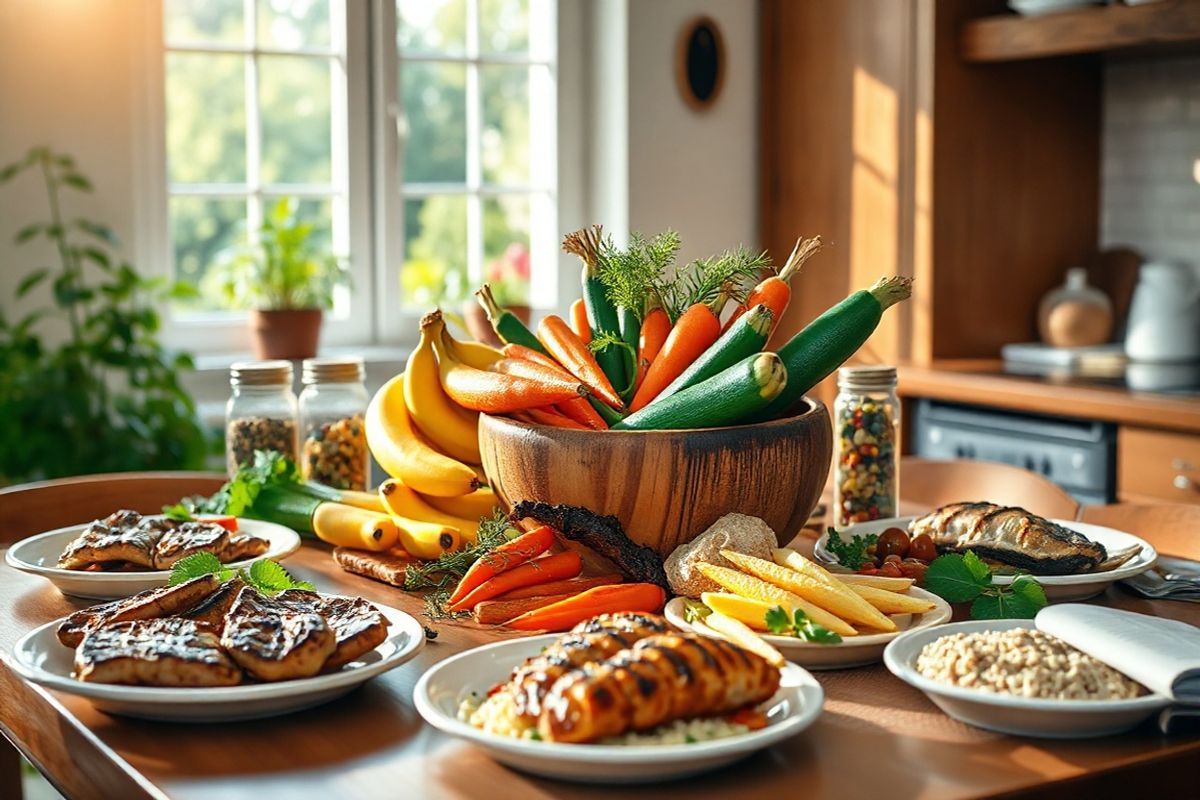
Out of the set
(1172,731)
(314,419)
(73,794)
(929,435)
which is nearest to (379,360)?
(929,435)

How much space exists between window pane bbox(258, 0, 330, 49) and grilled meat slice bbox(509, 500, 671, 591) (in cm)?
296

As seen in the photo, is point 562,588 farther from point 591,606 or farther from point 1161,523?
point 1161,523

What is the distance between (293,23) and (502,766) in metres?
3.45

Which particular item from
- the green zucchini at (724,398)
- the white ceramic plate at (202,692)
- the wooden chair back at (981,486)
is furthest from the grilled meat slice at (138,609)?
the wooden chair back at (981,486)

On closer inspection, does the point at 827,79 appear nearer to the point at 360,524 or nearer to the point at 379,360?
the point at 379,360

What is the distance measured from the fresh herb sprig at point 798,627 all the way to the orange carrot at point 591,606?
20 centimetres

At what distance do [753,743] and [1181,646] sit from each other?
1.29 ft

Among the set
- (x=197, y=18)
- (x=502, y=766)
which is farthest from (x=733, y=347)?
(x=197, y=18)

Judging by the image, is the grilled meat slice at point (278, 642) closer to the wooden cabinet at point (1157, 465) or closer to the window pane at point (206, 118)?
the wooden cabinet at point (1157, 465)

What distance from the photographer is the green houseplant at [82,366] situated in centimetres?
338

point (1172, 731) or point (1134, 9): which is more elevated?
point (1134, 9)

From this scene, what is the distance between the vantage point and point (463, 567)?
64.5 inches

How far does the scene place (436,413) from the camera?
190 cm

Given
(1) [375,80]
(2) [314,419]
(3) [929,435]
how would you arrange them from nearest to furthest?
(2) [314,419] < (3) [929,435] < (1) [375,80]
